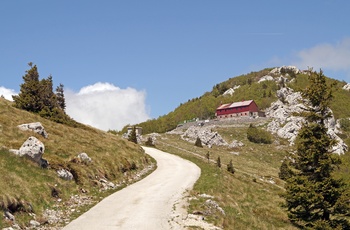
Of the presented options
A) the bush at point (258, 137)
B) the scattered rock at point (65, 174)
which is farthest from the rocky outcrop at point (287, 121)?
the scattered rock at point (65, 174)

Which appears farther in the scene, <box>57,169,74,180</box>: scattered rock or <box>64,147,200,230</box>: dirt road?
<box>57,169,74,180</box>: scattered rock

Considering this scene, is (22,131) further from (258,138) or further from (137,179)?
(258,138)

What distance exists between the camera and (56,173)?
2505 centimetres

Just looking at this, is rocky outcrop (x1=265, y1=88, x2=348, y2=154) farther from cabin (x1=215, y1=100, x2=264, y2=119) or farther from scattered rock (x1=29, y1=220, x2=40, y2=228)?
scattered rock (x1=29, y1=220, x2=40, y2=228)

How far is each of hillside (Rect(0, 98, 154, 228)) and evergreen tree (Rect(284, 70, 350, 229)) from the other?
15336mm

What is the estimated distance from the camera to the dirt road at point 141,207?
18.2m

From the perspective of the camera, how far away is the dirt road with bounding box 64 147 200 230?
18219mm

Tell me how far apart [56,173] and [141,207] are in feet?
24.4

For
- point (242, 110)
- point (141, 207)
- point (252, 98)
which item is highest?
point (252, 98)

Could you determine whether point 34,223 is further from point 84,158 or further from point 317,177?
point 317,177

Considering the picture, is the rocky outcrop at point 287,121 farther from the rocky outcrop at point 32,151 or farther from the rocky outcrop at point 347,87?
the rocky outcrop at point 32,151

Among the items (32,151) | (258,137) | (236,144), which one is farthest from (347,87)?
(32,151)

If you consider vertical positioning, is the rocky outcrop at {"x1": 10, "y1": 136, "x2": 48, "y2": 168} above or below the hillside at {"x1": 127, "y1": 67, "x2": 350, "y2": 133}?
below

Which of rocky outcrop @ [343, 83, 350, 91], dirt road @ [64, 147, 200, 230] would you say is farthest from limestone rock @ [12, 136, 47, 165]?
rocky outcrop @ [343, 83, 350, 91]
